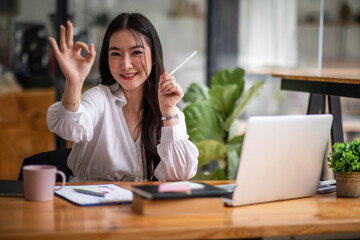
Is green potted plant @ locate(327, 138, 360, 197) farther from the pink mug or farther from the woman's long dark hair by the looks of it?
the pink mug

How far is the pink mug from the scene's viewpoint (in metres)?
1.48

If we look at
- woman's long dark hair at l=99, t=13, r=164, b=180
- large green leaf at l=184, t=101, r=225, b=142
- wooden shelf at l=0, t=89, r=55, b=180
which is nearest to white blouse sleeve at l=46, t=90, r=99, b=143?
woman's long dark hair at l=99, t=13, r=164, b=180

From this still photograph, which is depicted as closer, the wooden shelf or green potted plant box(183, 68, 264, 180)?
green potted plant box(183, 68, 264, 180)

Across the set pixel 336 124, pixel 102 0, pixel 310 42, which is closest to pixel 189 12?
pixel 102 0

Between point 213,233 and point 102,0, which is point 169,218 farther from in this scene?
point 102,0

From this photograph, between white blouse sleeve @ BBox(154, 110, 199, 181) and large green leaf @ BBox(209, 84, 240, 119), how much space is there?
1.04 meters

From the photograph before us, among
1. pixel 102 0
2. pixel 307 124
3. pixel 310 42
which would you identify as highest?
pixel 102 0

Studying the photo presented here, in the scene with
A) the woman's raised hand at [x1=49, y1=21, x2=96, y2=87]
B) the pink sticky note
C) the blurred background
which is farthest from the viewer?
the blurred background

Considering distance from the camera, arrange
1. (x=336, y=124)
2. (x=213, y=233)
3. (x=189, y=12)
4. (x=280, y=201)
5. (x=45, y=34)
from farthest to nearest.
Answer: (x=189, y=12) < (x=45, y=34) < (x=336, y=124) < (x=280, y=201) < (x=213, y=233)

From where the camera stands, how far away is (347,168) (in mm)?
1701

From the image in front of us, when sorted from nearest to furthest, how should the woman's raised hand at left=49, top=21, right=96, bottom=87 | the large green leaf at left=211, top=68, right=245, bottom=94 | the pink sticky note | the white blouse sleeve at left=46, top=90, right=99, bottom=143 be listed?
the pink sticky note < the woman's raised hand at left=49, top=21, right=96, bottom=87 < the white blouse sleeve at left=46, top=90, right=99, bottom=143 < the large green leaf at left=211, top=68, right=245, bottom=94

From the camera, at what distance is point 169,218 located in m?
1.37

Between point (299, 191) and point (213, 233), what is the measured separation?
48 centimetres

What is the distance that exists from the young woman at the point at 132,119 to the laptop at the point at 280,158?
449 mm
